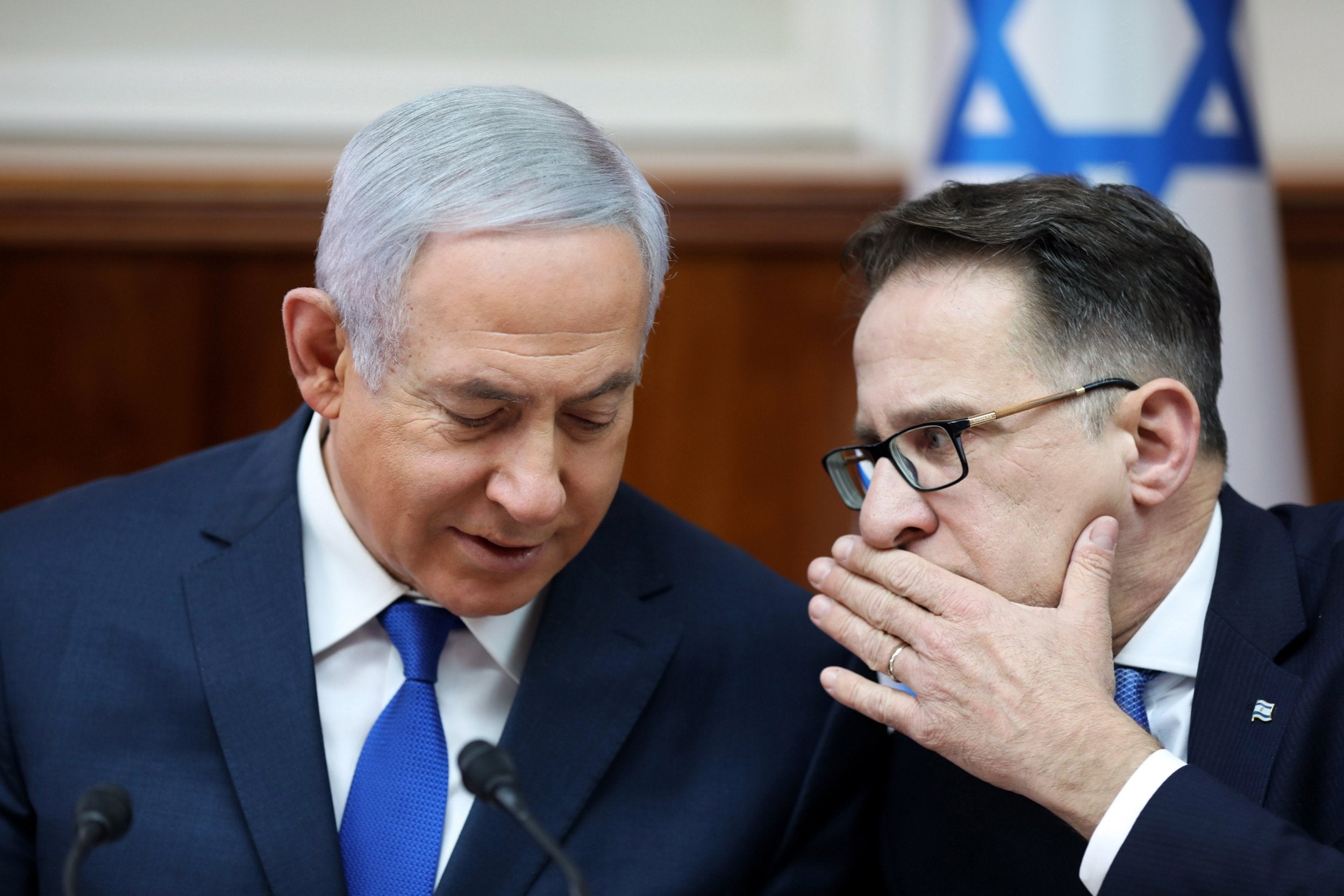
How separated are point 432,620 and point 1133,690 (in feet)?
3.14

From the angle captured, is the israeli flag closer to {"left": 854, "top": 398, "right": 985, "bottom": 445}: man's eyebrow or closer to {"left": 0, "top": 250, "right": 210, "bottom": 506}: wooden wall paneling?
{"left": 854, "top": 398, "right": 985, "bottom": 445}: man's eyebrow

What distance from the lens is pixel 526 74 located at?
366cm

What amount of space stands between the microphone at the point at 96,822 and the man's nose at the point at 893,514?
99 cm

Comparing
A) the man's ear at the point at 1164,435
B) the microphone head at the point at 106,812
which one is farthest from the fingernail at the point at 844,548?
the microphone head at the point at 106,812

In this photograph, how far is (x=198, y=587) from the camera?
1801 mm

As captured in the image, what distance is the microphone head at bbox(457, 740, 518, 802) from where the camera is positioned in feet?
4.12

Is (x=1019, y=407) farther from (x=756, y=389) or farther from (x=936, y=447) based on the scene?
(x=756, y=389)

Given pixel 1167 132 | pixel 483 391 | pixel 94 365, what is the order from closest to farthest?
pixel 483 391
pixel 1167 132
pixel 94 365

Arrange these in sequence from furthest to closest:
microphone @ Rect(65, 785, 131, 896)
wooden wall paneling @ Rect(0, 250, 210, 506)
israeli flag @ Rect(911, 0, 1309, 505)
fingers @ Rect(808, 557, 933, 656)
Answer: wooden wall paneling @ Rect(0, 250, 210, 506) → israeli flag @ Rect(911, 0, 1309, 505) → fingers @ Rect(808, 557, 933, 656) → microphone @ Rect(65, 785, 131, 896)

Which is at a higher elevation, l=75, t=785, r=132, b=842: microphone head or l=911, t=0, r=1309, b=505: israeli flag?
l=911, t=0, r=1309, b=505: israeli flag

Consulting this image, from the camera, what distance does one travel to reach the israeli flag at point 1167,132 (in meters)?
2.79

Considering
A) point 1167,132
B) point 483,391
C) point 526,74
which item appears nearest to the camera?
point 483,391

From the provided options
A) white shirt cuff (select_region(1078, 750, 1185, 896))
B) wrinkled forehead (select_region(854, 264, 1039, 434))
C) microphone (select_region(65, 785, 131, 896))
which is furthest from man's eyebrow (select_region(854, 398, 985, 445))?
microphone (select_region(65, 785, 131, 896))

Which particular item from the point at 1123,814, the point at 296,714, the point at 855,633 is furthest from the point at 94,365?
the point at 1123,814
